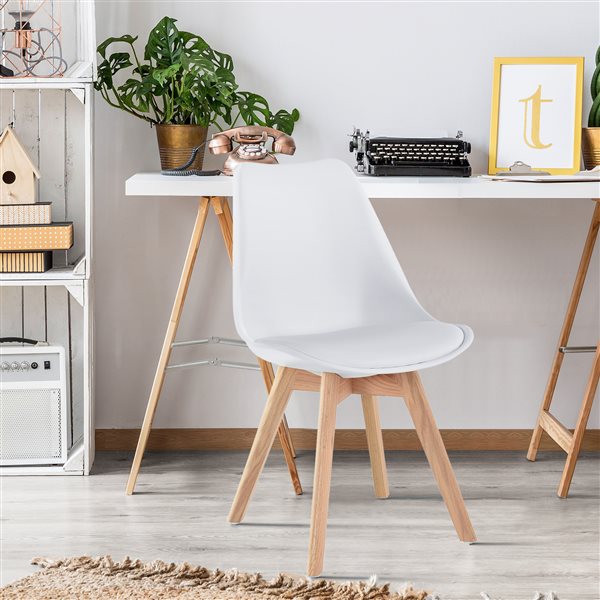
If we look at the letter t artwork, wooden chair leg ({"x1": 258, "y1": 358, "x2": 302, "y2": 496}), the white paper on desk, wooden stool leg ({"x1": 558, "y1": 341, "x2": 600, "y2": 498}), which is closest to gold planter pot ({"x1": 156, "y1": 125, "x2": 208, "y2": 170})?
wooden chair leg ({"x1": 258, "y1": 358, "x2": 302, "y2": 496})

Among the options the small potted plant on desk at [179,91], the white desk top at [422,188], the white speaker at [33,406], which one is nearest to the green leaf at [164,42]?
the small potted plant on desk at [179,91]

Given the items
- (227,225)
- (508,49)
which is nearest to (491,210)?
(508,49)

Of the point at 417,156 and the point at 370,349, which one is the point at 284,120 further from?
the point at 370,349

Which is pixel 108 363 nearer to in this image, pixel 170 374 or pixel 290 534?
pixel 170 374

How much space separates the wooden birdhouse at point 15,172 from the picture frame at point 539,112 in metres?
1.44

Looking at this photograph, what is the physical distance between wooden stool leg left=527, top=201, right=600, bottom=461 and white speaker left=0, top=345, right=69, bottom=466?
153cm

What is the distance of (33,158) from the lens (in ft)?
9.58

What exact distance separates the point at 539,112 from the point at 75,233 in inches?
61.4

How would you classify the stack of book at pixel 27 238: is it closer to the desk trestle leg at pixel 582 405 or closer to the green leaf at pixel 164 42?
the green leaf at pixel 164 42

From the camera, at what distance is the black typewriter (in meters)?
2.69

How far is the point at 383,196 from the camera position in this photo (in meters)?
2.50

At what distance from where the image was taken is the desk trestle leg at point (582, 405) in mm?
2602

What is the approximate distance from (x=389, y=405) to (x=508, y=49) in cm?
125

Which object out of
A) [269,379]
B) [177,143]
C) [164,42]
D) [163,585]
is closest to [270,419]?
[269,379]
